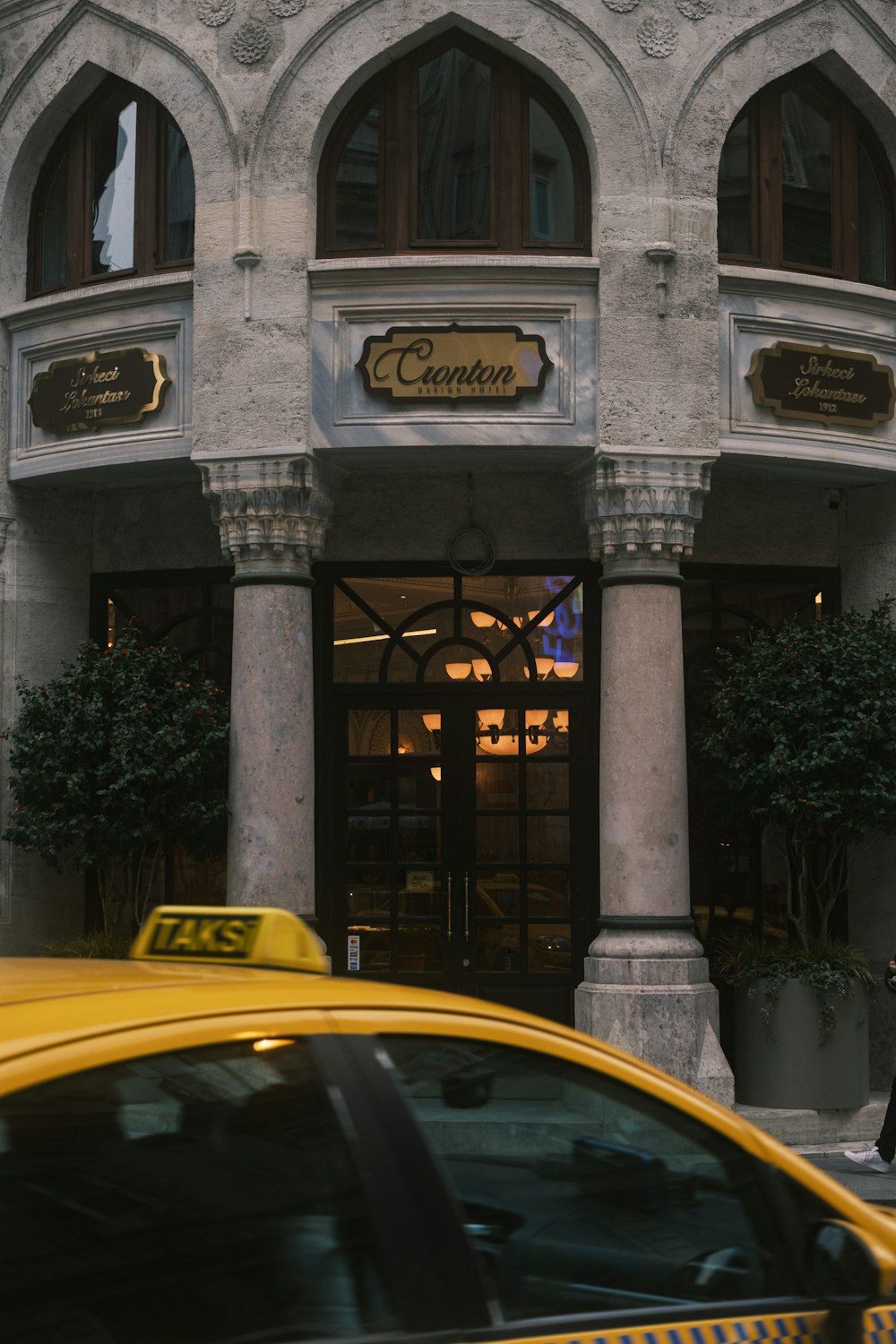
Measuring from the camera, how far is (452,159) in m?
12.8

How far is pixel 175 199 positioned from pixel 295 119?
1.28 m

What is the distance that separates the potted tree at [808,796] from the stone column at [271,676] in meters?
3.15

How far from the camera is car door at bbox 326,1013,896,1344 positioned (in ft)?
9.32

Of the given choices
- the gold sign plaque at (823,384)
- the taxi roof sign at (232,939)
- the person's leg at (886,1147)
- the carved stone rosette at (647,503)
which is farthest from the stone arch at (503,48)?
the taxi roof sign at (232,939)

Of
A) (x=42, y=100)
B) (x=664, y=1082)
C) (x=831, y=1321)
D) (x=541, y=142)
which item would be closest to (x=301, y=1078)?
(x=664, y=1082)

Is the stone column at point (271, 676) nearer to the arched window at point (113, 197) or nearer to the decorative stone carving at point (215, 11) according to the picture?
the arched window at point (113, 197)

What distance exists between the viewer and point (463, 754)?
44.7ft

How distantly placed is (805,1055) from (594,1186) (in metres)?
9.51

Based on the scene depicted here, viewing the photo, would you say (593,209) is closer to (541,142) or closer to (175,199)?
(541,142)

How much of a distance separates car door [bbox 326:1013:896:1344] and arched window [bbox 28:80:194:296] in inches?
428

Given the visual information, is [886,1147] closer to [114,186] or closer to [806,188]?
[806,188]

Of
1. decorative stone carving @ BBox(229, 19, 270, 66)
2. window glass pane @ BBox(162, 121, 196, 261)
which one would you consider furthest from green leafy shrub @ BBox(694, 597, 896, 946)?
decorative stone carving @ BBox(229, 19, 270, 66)

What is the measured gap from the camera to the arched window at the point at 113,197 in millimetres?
13125

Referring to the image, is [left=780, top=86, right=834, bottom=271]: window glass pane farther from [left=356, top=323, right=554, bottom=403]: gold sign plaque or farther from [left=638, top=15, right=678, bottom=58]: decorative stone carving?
[left=356, top=323, right=554, bottom=403]: gold sign plaque
